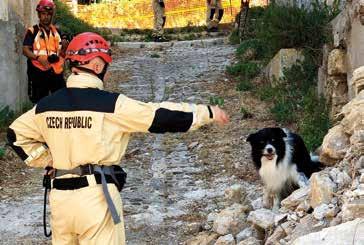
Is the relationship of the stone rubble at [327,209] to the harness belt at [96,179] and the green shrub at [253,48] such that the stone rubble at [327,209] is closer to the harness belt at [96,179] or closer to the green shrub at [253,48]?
the harness belt at [96,179]

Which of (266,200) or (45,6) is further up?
(45,6)

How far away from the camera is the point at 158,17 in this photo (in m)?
16.6

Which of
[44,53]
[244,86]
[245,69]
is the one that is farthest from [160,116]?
[245,69]

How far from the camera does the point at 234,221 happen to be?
5.55 metres

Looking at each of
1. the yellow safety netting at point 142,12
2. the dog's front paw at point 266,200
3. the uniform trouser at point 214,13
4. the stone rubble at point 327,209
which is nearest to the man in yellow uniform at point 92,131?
the stone rubble at point 327,209

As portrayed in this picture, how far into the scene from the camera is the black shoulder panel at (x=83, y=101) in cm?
375

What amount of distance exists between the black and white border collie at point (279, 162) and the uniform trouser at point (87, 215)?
7.66 ft

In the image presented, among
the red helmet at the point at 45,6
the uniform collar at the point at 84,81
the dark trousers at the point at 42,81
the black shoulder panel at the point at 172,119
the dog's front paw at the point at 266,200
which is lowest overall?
the dog's front paw at the point at 266,200

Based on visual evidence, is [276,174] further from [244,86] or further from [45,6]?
[244,86]

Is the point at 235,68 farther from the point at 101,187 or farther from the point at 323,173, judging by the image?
the point at 101,187

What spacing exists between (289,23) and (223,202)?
4.39 metres

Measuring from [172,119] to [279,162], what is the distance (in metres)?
2.40

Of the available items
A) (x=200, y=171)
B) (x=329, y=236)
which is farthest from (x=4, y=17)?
(x=329, y=236)

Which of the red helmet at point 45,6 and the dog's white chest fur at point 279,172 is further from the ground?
the red helmet at point 45,6
